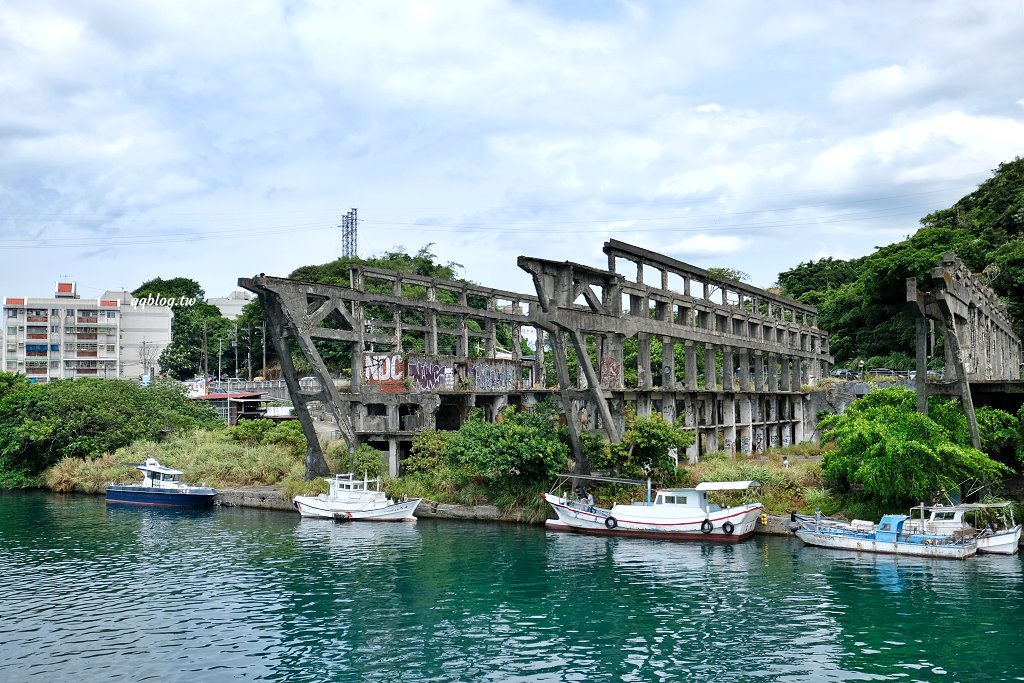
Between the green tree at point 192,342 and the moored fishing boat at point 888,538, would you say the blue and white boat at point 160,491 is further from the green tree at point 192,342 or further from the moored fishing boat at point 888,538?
the green tree at point 192,342

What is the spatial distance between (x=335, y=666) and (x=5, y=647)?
8.28m

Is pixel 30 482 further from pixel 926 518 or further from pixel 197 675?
pixel 926 518

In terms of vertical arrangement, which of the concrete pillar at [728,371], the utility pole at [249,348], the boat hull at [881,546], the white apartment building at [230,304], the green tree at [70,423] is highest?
the white apartment building at [230,304]

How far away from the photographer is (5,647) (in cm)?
2038

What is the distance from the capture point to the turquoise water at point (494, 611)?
18.5 m

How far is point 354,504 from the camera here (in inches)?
1528

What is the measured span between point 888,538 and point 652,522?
28.1 feet

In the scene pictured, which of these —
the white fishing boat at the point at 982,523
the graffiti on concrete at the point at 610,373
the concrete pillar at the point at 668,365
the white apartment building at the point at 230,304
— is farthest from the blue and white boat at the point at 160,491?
the white apartment building at the point at 230,304

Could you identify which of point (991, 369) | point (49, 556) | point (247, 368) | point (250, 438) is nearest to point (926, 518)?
point (991, 369)

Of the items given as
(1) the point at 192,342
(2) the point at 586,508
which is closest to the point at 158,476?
(2) the point at 586,508

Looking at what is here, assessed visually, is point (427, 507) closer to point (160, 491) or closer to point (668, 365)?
point (668, 365)

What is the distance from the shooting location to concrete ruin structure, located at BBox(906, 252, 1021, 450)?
27812 millimetres

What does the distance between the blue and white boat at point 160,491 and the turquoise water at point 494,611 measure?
9.97 meters

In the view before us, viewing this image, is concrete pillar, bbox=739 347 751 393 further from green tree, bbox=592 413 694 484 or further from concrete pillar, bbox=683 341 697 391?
green tree, bbox=592 413 694 484
